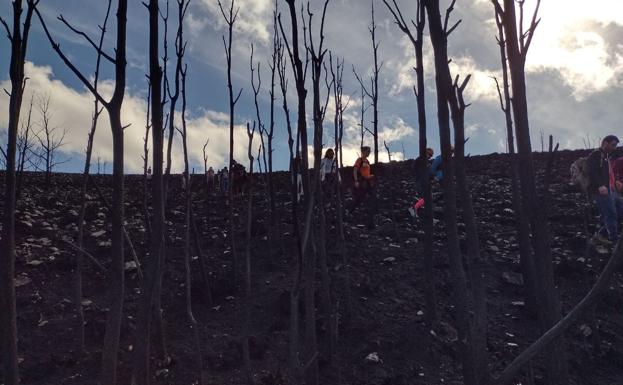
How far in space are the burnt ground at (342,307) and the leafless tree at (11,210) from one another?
1.39 ft

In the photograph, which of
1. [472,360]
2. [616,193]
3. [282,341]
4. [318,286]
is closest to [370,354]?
[282,341]

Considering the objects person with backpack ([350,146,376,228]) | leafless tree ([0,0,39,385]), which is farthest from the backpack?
leafless tree ([0,0,39,385])

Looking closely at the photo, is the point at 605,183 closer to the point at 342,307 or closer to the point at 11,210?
the point at 342,307

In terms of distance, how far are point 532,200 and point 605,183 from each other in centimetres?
585

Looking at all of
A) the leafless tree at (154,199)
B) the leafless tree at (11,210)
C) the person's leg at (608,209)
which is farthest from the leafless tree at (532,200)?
the person's leg at (608,209)

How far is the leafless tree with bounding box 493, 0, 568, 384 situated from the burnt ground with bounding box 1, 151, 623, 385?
2244mm

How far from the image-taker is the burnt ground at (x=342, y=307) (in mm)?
5406

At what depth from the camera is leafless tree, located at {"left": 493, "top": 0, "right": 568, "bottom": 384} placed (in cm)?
253

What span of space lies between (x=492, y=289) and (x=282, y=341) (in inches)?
156

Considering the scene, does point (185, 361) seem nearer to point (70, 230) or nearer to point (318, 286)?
point (318, 286)

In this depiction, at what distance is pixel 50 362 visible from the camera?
5383 mm

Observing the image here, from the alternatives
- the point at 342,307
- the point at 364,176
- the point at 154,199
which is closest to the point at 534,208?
the point at 154,199

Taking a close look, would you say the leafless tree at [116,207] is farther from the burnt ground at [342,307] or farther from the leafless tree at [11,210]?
the burnt ground at [342,307]

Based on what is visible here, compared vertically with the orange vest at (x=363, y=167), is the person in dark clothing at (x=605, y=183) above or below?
below
